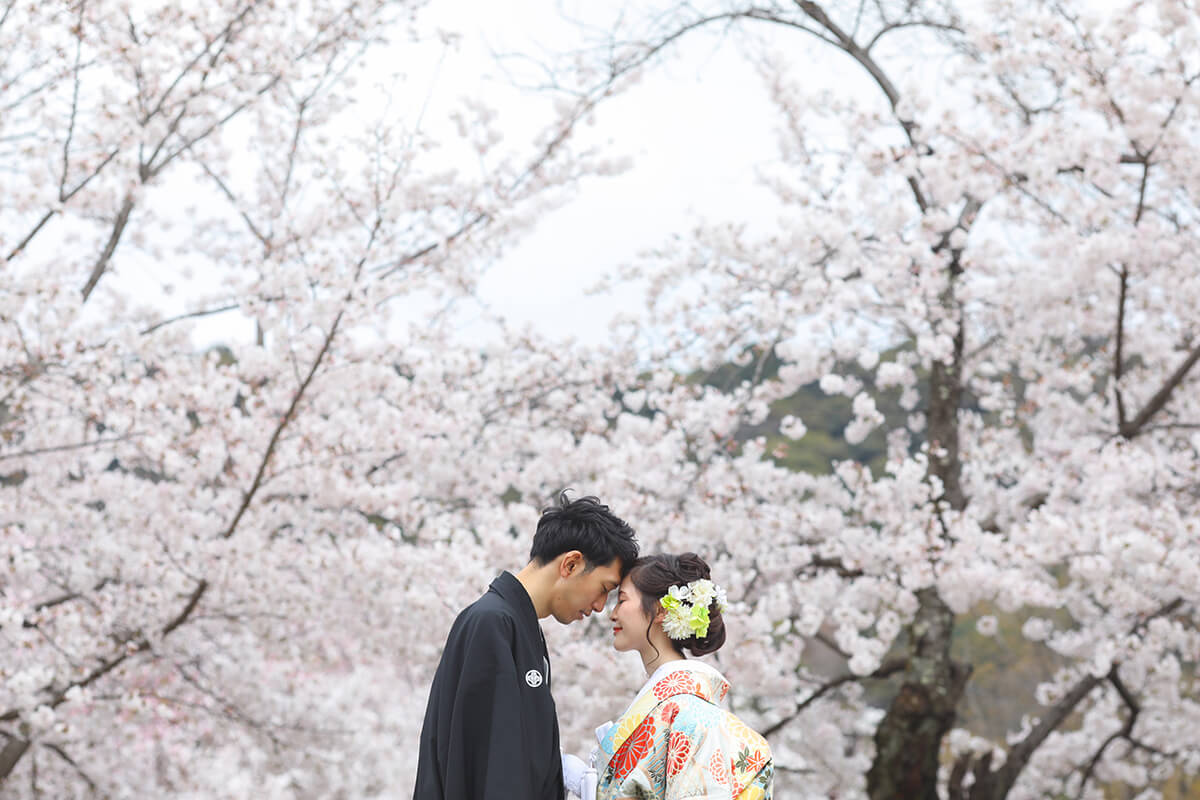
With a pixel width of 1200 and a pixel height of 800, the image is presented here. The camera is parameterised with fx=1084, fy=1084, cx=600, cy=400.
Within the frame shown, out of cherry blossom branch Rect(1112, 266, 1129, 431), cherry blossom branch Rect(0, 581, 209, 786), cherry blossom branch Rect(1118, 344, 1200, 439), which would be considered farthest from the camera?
cherry blossom branch Rect(1118, 344, 1200, 439)

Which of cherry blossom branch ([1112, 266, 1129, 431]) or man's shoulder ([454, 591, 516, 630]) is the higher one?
cherry blossom branch ([1112, 266, 1129, 431])

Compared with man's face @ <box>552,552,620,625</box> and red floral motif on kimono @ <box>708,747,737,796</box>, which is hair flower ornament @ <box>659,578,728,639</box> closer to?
man's face @ <box>552,552,620,625</box>

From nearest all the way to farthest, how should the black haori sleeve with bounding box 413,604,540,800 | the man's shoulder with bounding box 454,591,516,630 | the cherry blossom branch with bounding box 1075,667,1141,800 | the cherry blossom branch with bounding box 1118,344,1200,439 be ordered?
the black haori sleeve with bounding box 413,604,540,800 → the man's shoulder with bounding box 454,591,516,630 → the cherry blossom branch with bounding box 1118,344,1200,439 → the cherry blossom branch with bounding box 1075,667,1141,800

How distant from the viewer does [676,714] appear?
238 centimetres

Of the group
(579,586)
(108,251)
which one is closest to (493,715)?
(579,586)

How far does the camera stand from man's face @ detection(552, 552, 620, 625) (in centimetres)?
240

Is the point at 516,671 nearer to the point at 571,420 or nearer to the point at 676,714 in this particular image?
the point at 676,714

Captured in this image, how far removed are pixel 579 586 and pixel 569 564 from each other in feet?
0.18

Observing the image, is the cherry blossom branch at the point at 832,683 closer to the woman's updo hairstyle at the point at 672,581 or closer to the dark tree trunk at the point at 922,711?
the dark tree trunk at the point at 922,711

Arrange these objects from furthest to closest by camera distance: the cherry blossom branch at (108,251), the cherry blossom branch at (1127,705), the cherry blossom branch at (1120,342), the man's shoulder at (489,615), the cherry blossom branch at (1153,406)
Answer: the cherry blossom branch at (1127,705)
the cherry blossom branch at (1153,406)
the cherry blossom branch at (1120,342)
the cherry blossom branch at (108,251)
the man's shoulder at (489,615)

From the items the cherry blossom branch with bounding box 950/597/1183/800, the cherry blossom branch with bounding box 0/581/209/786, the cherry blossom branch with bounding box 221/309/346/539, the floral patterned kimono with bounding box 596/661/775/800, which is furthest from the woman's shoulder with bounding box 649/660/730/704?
the cherry blossom branch with bounding box 950/597/1183/800

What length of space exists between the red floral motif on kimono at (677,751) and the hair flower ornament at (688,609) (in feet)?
0.78

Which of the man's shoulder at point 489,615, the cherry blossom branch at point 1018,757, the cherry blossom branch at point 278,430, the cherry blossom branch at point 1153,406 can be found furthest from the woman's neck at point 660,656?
the cherry blossom branch at point 1018,757

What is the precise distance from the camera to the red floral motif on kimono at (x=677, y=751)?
2309mm
